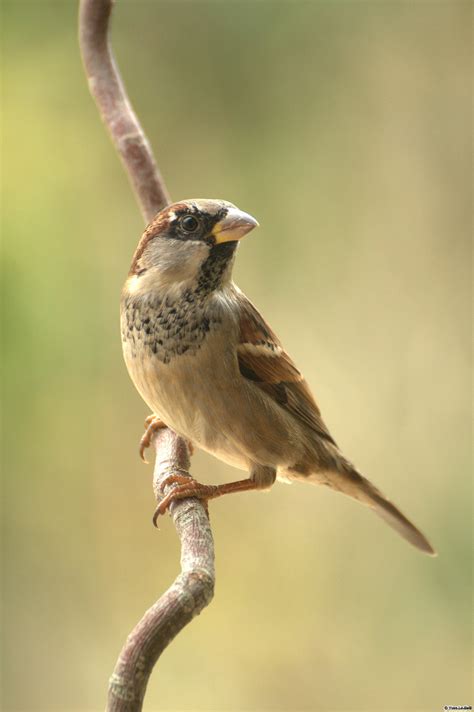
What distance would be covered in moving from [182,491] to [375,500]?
631 millimetres

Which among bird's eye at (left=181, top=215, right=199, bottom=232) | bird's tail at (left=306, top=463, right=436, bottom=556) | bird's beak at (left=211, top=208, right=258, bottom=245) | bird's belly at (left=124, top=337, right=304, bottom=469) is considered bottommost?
bird's tail at (left=306, top=463, right=436, bottom=556)

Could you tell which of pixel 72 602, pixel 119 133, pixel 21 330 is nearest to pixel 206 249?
pixel 119 133

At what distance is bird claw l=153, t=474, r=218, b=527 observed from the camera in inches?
59.1

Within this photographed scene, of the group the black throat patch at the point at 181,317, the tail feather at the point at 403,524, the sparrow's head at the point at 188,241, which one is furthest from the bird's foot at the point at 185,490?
the tail feather at the point at 403,524

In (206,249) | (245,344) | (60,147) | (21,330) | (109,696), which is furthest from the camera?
(60,147)

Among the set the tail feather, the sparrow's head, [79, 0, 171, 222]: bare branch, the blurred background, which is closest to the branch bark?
[79, 0, 171, 222]: bare branch

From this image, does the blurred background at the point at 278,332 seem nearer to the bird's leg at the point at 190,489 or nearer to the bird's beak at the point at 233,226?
the bird's leg at the point at 190,489

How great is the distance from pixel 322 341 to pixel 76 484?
964 millimetres

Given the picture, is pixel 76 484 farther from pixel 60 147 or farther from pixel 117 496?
pixel 60 147

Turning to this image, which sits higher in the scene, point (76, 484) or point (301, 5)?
point (301, 5)

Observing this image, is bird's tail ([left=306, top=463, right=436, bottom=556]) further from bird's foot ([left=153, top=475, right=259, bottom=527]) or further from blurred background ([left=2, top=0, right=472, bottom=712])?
blurred background ([left=2, top=0, right=472, bottom=712])

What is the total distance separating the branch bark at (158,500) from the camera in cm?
92

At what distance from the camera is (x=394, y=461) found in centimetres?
284

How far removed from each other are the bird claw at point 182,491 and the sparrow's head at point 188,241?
1.18ft
